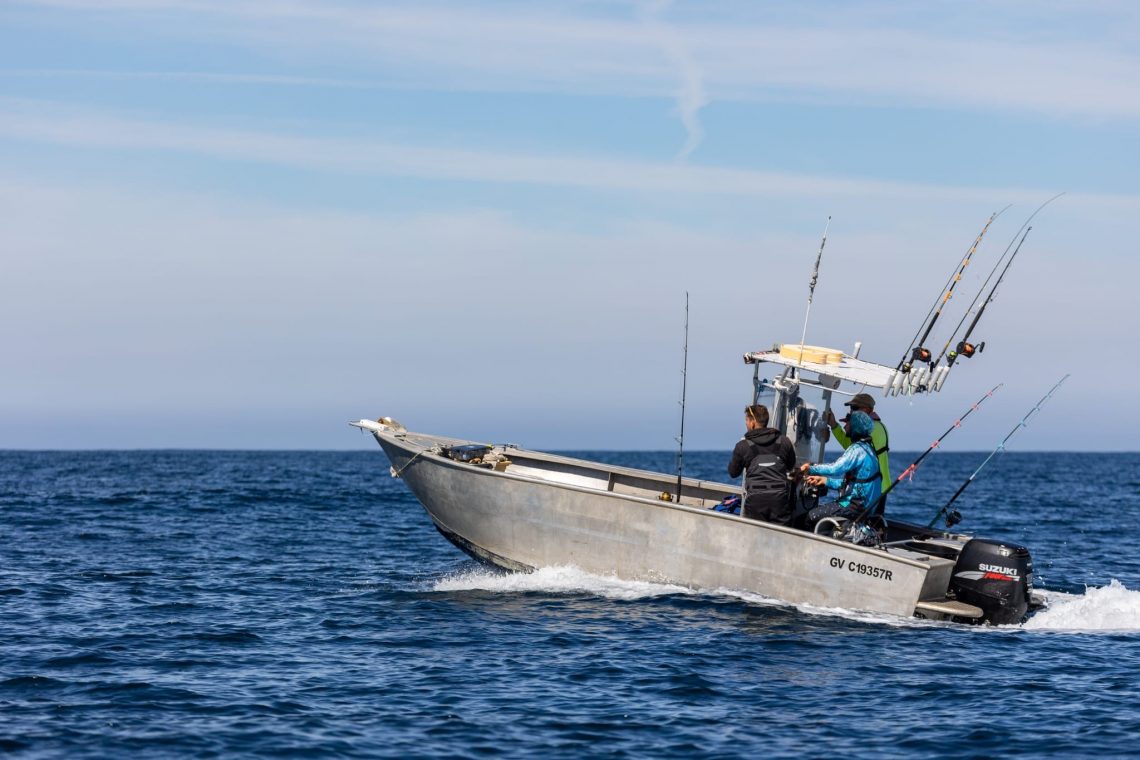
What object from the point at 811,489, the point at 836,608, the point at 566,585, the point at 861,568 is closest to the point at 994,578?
the point at 861,568

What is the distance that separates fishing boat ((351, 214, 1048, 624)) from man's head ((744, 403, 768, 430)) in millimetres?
927

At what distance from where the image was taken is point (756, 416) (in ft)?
46.4

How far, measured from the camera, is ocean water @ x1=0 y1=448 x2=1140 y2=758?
938cm

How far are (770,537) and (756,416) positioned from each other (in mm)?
1426

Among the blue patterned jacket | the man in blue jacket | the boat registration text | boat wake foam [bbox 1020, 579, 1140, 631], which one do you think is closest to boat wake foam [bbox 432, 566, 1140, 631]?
boat wake foam [bbox 1020, 579, 1140, 631]

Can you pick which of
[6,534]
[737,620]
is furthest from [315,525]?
[737,620]

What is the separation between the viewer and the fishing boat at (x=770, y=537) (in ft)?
44.0

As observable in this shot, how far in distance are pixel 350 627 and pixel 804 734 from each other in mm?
6006

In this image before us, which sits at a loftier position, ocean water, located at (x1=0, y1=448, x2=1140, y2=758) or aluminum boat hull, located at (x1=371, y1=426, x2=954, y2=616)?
aluminum boat hull, located at (x1=371, y1=426, x2=954, y2=616)

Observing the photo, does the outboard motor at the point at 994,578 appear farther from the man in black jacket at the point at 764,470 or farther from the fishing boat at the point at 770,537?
the man in black jacket at the point at 764,470

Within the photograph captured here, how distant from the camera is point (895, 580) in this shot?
13.1 metres

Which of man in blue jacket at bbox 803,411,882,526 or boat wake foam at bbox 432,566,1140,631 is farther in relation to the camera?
man in blue jacket at bbox 803,411,882,526

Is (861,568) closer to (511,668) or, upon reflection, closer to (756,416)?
(756,416)

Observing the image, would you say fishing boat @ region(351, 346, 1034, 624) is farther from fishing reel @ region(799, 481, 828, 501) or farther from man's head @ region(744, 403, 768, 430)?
man's head @ region(744, 403, 768, 430)
